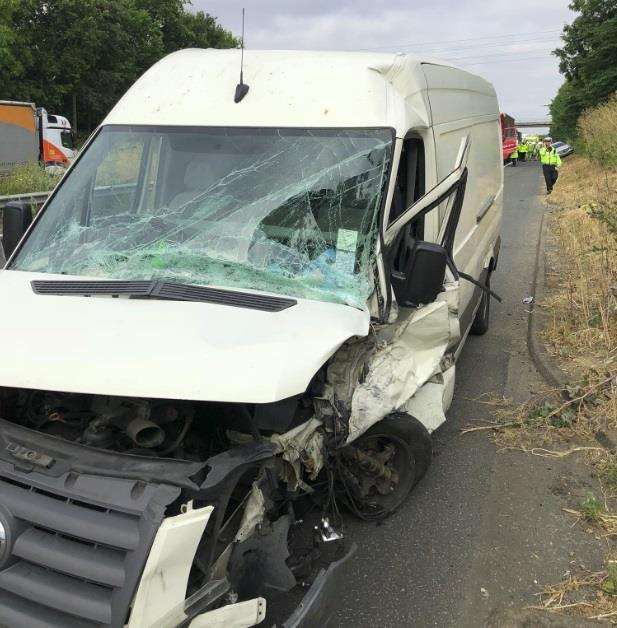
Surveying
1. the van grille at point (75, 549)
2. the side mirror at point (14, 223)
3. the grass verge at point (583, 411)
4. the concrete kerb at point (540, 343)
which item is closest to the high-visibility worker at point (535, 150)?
the concrete kerb at point (540, 343)

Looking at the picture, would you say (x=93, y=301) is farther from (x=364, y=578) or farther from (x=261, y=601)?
(x=364, y=578)

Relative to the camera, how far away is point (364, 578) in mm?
3127

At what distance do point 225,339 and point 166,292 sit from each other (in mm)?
530

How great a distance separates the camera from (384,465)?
339 cm

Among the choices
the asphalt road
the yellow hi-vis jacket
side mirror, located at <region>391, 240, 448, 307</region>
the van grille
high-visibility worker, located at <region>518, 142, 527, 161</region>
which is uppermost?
high-visibility worker, located at <region>518, 142, 527, 161</region>

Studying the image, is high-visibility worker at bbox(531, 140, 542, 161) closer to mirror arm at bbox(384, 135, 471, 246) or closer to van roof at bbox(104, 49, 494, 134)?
van roof at bbox(104, 49, 494, 134)

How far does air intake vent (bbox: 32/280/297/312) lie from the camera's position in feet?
8.66

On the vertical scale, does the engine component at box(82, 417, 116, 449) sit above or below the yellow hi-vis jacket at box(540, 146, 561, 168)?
below

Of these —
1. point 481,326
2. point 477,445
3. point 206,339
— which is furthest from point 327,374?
point 481,326

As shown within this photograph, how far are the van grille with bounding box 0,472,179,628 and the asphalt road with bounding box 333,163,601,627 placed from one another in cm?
137

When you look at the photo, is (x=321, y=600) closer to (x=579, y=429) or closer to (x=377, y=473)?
(x=377, y=473)

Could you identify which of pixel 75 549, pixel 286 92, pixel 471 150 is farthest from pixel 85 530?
pixel 471 150

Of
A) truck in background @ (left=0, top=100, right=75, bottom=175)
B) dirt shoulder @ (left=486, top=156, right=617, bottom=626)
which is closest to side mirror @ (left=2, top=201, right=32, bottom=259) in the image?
dirt shoulder @ (left=486, top=156, right=617, bottom=626)

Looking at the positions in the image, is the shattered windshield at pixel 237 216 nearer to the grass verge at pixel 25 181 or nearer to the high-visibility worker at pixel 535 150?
the grass verge at pixel 25 181
